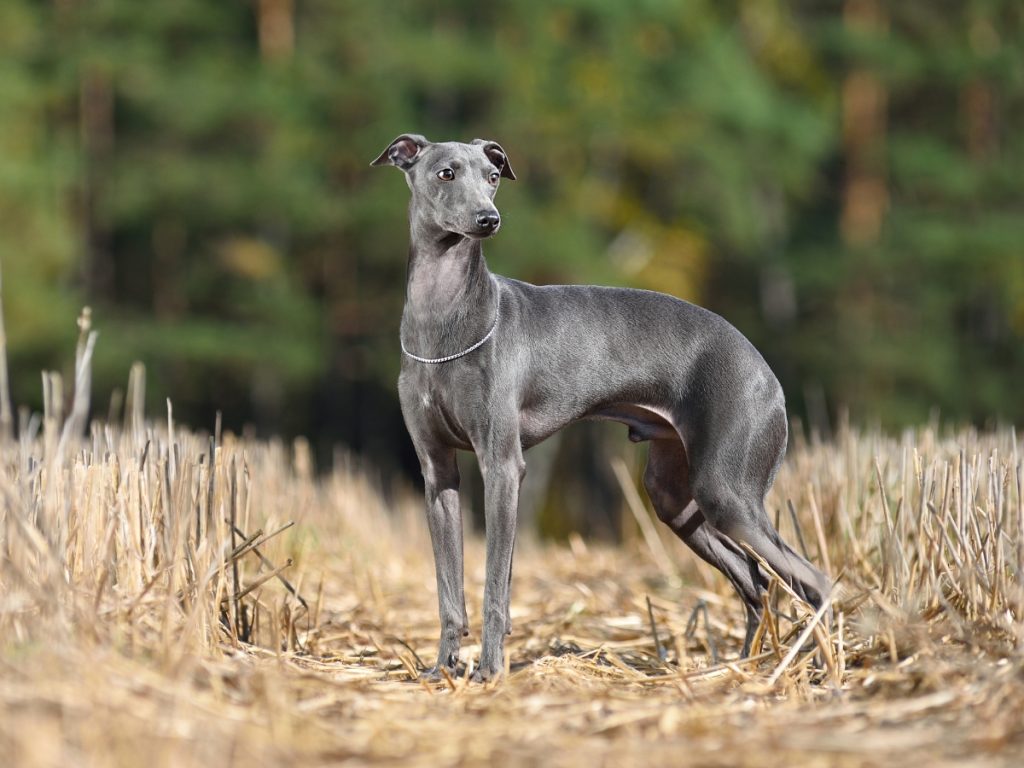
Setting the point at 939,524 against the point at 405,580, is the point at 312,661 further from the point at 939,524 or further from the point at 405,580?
the point at 405,580

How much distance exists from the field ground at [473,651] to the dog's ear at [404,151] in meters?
1.28

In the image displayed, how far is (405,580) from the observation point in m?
7.59

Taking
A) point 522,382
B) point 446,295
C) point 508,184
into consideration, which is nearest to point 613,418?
point 522,382

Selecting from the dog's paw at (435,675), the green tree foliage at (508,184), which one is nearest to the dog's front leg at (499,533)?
the dog's paw at (435,675)

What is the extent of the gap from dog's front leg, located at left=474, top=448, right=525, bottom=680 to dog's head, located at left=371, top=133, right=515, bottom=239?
804 millimetres

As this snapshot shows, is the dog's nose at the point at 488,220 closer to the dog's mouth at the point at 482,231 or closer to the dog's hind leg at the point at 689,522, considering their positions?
the dog's mouth at the point at 482,231

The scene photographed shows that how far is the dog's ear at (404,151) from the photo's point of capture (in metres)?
4.88

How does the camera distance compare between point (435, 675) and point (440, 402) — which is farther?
point (440, 402)

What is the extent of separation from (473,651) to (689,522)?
102 cm

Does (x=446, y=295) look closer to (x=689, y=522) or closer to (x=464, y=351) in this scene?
(x=464, y=351)

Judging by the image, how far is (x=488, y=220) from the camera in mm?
4402

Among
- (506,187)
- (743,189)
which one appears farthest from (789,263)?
(506,187)

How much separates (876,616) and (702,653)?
937 millimetres

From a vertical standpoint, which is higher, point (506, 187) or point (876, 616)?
point (506, 187)
